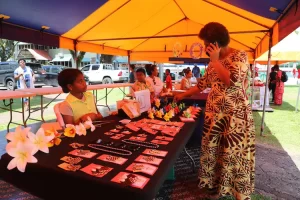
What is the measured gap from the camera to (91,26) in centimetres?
503

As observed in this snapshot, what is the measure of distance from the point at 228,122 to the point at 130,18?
4.10 metres

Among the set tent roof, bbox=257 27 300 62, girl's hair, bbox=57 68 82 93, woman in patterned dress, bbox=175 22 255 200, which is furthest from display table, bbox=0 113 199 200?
tent roof, bbox=257 27 300 62

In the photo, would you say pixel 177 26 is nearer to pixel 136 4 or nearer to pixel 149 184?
pixel 136 4

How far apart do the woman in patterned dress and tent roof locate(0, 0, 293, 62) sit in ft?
4.86

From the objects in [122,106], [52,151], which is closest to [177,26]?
[122,106]

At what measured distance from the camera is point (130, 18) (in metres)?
5.21

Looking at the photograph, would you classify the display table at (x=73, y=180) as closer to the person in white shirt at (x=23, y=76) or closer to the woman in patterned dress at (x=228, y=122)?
the woman in patterned dress at (x=228, y=122)

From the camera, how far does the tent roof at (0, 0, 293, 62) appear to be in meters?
3.42

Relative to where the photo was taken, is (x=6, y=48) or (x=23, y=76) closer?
(x=23, y=76)

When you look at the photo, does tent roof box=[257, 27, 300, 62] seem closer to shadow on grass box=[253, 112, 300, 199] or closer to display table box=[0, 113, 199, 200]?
shadow on grass box=[253, 112, 300, 199]

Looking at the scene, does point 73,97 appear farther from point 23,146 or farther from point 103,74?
point 103,74

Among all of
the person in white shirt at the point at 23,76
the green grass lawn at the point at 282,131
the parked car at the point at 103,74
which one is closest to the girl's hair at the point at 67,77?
the green grass lawn at the point at 282,131

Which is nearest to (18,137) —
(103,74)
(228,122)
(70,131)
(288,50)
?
(70,131)

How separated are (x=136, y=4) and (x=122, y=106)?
298 cm
